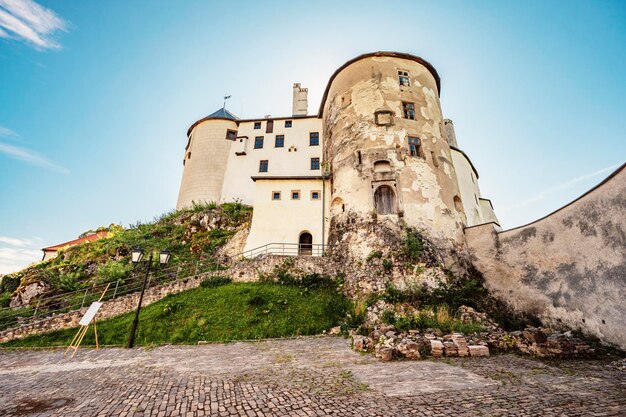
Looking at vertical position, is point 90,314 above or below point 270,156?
below

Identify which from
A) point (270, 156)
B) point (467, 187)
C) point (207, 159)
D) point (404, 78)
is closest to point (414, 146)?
point (404, 78)

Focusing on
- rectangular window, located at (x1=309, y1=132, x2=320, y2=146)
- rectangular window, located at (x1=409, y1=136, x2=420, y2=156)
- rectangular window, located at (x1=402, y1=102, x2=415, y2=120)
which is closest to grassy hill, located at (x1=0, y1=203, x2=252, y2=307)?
rectangular window, located at (x1=309, y1=132, x2=320, y2=146)

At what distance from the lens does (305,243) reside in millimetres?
19844

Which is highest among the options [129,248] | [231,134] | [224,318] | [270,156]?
[231,134]

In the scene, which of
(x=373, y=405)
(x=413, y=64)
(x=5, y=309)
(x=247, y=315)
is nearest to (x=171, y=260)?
(x=5, y=309)

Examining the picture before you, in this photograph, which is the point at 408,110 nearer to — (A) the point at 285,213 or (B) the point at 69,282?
(A) the point at 285,213

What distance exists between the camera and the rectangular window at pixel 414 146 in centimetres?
1819

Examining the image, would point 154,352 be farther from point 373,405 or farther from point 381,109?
point 381,109

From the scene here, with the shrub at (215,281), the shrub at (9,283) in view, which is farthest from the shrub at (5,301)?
the shrub at (215,281)

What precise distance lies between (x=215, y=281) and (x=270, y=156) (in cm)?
1572

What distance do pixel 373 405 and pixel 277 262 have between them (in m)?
11.7

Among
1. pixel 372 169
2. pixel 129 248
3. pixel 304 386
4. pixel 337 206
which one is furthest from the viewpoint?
pixel 129 248

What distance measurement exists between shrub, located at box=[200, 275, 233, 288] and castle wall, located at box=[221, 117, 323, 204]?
39.8 ft

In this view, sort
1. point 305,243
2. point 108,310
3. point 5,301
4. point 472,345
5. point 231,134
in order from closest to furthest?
point 472,345, point 108,310, point 5,301, point 305,243, point 231,134
